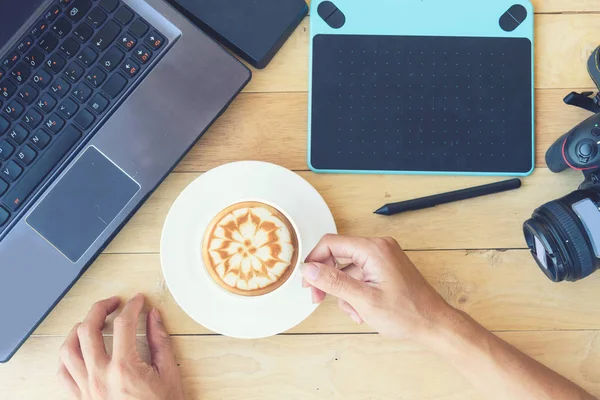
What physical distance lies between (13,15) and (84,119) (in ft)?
0.50

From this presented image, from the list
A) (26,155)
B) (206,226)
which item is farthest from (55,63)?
(206,226)

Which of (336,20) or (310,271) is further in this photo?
(336,20)

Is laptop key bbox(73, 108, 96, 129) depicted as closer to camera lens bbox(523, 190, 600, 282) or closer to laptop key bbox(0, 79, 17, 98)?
Answer: laptop key bbox(0, 79, 17, 98)

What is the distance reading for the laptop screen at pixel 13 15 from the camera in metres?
0.68

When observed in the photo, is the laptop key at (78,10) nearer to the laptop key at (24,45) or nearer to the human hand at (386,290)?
the laptop key at (24,45)

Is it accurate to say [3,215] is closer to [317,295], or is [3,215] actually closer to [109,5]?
[109,5]

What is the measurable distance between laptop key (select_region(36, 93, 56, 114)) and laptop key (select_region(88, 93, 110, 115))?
0.05m

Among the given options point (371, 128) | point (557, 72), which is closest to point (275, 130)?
point (371, 128)

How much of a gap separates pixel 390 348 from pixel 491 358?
5.4 inches

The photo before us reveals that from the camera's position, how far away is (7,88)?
2.31 ft

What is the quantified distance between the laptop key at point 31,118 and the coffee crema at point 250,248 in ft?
0.87

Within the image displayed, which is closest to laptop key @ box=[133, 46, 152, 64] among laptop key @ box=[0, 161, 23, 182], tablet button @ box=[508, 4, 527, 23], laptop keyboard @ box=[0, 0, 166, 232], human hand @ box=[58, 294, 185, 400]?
laptop keyboard @ box=[0, 0, 166, 232]

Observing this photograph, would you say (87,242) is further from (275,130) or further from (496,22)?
(496,22)

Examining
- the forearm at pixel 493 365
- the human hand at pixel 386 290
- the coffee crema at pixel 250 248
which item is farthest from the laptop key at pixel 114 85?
the forearm at pixel 493 365
